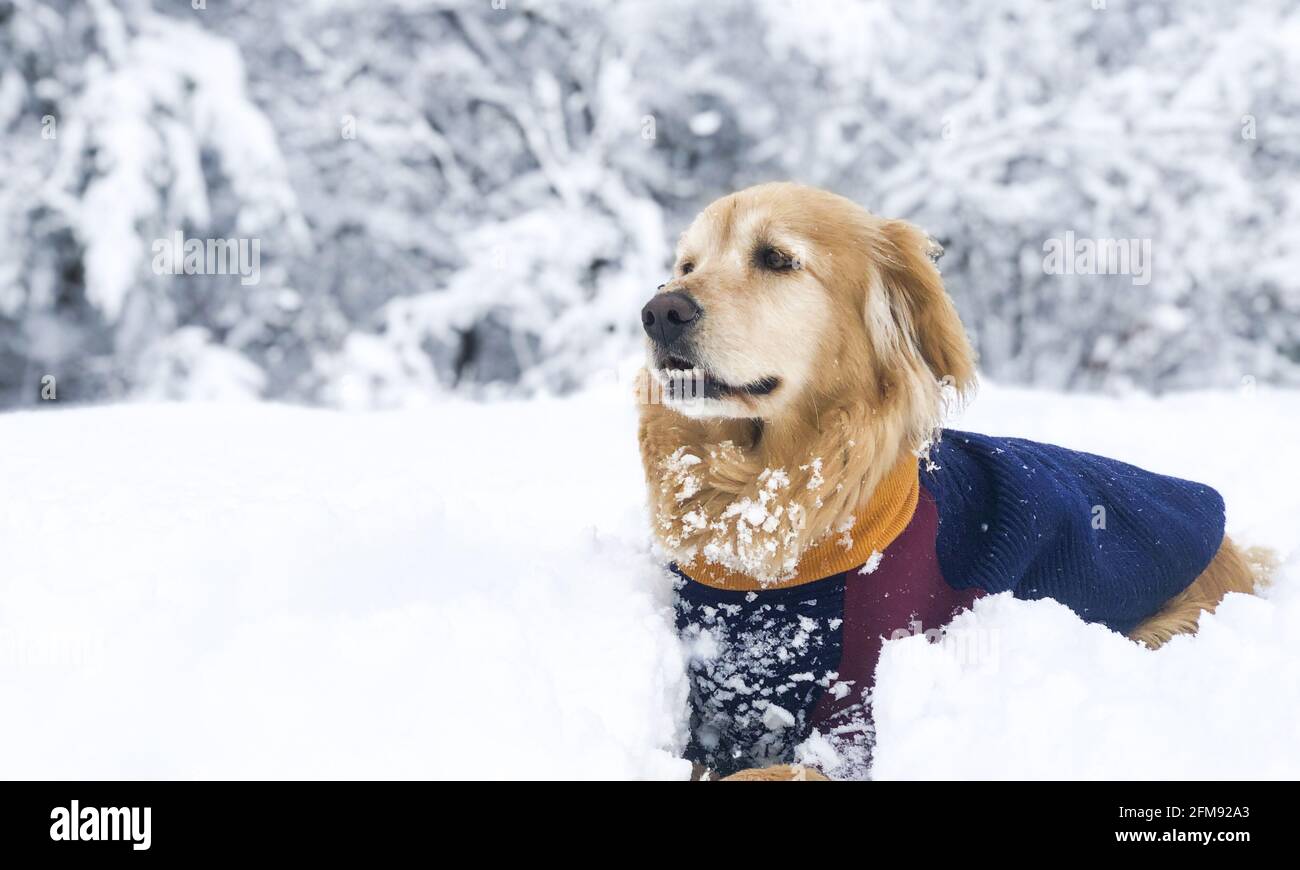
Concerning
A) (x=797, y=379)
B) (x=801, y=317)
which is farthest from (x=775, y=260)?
(x=797, y=379)

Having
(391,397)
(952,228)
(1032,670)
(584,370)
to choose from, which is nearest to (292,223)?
(391,397)

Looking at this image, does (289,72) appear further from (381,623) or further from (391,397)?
(381,623)

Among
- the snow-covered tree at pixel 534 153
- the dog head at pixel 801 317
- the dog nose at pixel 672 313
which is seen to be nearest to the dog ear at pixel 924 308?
the dog head at pixel 801 317

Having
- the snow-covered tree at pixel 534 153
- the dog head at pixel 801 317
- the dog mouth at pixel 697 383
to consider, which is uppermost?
the snow-covered tree at pixel 534 153

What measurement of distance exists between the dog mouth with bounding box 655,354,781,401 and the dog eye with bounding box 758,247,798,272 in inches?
11.0

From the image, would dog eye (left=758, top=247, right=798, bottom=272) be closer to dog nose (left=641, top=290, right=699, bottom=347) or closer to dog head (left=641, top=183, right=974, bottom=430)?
dog head (left=641, top=183, right=974, bottom=430)

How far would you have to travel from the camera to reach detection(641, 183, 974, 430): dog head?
230 cm

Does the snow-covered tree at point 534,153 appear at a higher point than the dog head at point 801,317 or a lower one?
higher

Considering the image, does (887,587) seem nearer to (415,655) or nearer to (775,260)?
(775,260)

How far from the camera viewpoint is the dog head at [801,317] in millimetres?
2303

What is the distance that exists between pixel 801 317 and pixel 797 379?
0.49 ft

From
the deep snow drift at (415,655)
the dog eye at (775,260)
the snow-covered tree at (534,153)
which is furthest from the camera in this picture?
the snow-covered tree at (534,153)

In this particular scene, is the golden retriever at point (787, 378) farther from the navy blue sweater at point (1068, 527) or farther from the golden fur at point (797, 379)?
the navy blue sweater at point (1068, 527)

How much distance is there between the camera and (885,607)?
2.10 m
